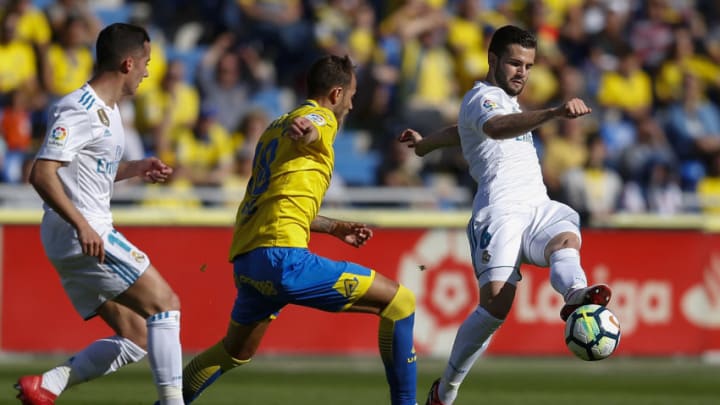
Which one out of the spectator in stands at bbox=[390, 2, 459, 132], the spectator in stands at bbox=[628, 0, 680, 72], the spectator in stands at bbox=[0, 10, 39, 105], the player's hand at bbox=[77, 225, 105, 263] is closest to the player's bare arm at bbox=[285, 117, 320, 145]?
the player's hand at bbox=[77, 225, 105, 263]

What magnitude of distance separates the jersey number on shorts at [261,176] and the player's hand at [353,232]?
26.5 inches

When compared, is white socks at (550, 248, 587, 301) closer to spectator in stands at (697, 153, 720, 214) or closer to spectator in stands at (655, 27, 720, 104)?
spectator in stands at (697, 153, 720, 214)

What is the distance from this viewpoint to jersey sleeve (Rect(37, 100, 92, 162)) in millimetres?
7090

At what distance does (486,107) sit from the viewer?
785 centimetres

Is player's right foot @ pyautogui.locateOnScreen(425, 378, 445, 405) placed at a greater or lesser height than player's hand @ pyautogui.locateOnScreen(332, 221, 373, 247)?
lesser

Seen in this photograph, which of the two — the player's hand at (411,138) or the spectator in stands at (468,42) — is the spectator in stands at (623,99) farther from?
the player's hand at (411,138)

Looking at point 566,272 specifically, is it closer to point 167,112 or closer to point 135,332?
point 135,332

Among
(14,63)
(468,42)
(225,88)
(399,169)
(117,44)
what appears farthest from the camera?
(468,42)

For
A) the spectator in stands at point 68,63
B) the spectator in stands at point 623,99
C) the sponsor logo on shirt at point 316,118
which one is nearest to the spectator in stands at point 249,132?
the spectator in stands at point 68,63

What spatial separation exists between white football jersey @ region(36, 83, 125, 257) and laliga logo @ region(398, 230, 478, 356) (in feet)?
23.6

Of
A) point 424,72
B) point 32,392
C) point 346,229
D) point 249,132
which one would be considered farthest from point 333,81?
point 424,72

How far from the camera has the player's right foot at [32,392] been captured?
7.38 metres

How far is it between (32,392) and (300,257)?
1.69 m

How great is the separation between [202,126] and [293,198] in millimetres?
8379
